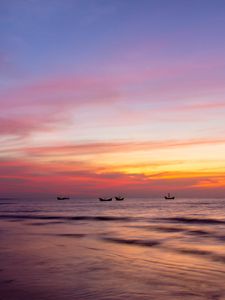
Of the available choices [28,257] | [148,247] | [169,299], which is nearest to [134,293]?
[169,299]

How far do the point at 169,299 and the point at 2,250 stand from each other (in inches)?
525

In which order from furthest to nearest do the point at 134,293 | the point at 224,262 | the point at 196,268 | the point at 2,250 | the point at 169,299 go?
the point at 2,250
the point at 224,262
the point at 196,268
the point at 134,293
the point at 169,299

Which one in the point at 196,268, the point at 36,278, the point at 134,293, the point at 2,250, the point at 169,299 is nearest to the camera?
the point at 169,299

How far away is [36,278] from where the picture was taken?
14141mm

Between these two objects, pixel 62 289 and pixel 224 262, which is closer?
pixel 62 289

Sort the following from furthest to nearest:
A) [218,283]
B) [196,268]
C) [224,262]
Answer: [224,262] → [196,268] → [218,283]

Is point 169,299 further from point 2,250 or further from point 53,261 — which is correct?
point 2,250

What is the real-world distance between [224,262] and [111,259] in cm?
537

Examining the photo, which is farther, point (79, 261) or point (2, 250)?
point (2, 250)

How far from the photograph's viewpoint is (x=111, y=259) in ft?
62.0

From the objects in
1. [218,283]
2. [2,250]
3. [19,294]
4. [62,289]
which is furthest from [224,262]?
[2,250]

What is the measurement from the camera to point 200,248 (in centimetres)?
2366

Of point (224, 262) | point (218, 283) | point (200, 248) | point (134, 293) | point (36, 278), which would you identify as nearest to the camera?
point (134, 293)

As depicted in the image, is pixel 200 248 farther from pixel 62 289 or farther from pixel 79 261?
pixel 62 289
